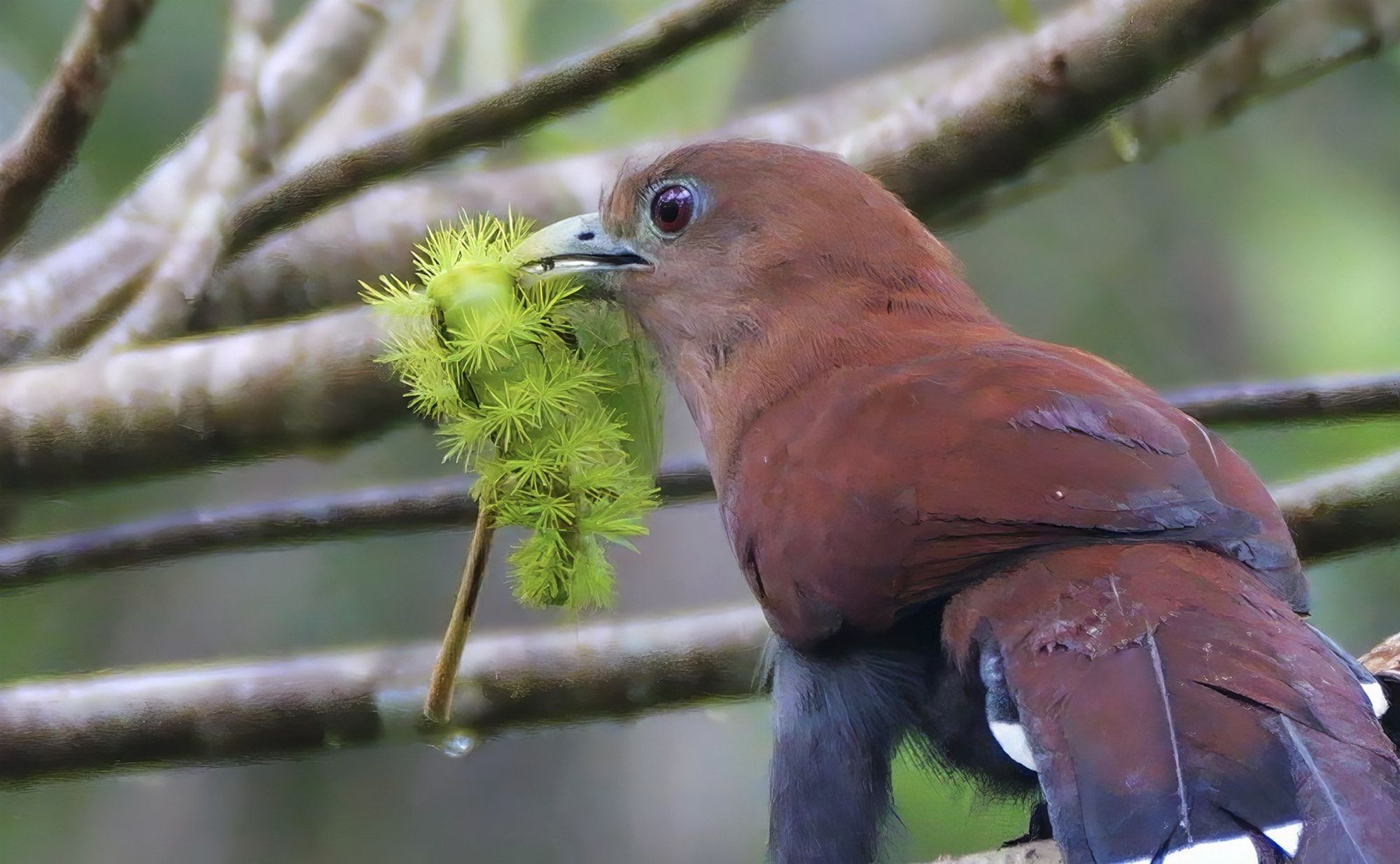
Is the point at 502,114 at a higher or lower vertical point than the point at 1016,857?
higher

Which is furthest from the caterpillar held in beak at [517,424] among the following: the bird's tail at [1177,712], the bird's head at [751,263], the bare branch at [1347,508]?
the bare branch at [1347,508]

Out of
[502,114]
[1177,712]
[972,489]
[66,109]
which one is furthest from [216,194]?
[1177,712]

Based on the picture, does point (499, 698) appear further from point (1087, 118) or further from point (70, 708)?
point (1087, 118)

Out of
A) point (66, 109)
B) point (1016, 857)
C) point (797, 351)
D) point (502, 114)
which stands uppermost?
point (66, 109)

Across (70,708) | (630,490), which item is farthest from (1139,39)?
(70,708)

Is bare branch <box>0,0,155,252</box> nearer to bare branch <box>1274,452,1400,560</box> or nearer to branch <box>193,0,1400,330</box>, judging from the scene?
branch <box>193,0,1400,330</box>

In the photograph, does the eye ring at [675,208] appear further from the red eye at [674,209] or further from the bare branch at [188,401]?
the bare branch at [188,401]

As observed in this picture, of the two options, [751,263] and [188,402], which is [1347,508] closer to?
[751,263]
